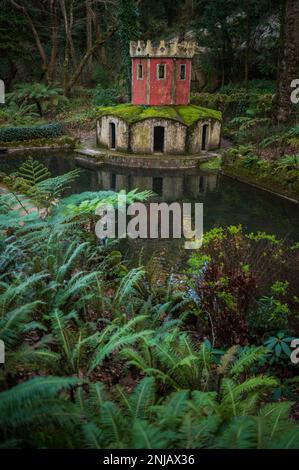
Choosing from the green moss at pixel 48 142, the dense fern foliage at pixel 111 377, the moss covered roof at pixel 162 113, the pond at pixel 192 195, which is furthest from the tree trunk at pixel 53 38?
the dense fern foliage at pixel 111 377

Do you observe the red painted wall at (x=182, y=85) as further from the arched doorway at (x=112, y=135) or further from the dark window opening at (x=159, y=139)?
the arched doorway at (x=112, y=135)

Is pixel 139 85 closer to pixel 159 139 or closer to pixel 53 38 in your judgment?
→ pixel 159 139

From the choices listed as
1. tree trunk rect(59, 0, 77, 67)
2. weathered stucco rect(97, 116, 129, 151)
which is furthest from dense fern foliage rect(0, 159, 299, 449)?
tree trunk rect(59, 0, 77, 67)

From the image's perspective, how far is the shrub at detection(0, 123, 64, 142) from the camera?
787 inches

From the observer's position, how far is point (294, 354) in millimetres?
4383

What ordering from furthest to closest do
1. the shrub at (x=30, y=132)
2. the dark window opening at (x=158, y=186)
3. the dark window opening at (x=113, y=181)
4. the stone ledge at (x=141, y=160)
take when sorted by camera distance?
the shrub at (x=30, y=132) < the stone ledge at (x=141, y=160) < the dark window opening at (x=113, y=181) < the dark window opening at (x=158, y=186)

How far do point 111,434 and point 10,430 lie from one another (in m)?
0.59

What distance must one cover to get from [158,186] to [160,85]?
7338mm

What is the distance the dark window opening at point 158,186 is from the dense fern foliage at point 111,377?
8188 millimetres

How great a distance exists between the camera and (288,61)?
1608 centimetres

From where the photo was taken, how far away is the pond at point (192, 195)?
32.3 feet

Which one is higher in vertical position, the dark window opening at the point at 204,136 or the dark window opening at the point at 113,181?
the dark window opening at the point at 204,136

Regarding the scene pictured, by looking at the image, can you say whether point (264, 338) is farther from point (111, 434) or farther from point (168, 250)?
point (168, 250)

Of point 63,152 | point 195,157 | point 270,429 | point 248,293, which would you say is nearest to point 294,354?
point 248,293
